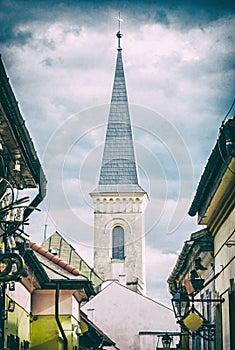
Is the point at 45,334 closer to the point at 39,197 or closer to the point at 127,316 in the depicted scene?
the point at 39,197

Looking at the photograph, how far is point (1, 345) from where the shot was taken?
12.7 meters

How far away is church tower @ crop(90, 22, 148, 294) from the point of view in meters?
76.9

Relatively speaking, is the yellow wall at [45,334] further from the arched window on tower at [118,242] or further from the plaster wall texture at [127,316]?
the arched window on tower at [118,242]

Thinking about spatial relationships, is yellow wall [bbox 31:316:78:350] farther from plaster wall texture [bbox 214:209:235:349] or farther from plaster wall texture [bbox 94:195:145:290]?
plaster wall texture [bbox 94:195:145:290]

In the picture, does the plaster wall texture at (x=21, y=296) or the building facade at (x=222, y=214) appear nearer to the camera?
the building facade at (x=222, y=214)

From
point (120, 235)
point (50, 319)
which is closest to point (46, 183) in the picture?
point (50, 319)

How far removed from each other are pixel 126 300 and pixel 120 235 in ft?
106

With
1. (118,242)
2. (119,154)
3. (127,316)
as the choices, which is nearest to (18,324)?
(127,316)

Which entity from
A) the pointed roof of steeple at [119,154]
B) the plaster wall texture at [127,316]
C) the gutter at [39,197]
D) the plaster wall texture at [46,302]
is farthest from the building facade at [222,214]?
the pointed roof of steeple at [119,154]

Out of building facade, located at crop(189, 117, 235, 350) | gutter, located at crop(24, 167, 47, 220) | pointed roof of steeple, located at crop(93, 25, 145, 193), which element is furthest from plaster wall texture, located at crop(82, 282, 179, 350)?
pointed roof of steeple, located at crop(93, 25, 145, 193)

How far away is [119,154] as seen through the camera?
8138 cm

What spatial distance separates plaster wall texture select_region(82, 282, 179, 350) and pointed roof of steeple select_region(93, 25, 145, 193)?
3444cm

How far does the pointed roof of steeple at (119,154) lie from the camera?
8106 cm

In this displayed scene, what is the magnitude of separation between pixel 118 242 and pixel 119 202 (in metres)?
4.49
